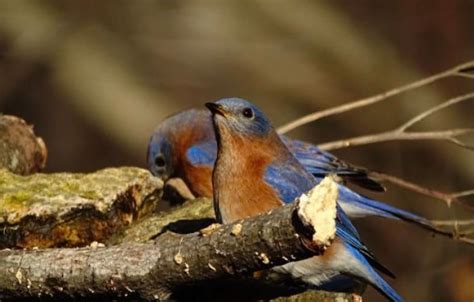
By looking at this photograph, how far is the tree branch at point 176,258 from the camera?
444 centimetres

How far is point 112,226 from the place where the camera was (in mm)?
5766

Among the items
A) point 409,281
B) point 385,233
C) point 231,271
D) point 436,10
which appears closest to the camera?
point 231,271

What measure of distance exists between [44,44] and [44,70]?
0.29 metres

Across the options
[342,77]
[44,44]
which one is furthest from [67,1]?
[342,77]

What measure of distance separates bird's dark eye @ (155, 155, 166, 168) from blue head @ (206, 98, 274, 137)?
2.08 meters

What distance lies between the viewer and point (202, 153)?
26.7ft

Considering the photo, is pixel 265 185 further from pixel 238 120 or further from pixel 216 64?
pixel 216 64

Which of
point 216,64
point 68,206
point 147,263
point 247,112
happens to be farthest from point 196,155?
point 216,64

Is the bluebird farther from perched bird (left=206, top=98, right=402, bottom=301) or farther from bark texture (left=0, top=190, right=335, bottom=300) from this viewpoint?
bark texture (left=0, top=190, right=335, bottom=300)

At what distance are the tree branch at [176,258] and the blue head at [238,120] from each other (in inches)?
50.7

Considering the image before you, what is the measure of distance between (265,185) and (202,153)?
220cm

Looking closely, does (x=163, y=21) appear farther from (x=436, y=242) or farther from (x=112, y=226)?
(x=112, y=226)

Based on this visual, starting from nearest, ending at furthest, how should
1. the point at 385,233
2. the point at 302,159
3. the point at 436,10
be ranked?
Result: the point at 302,159 < the point at 385,233 < the point at 436,10

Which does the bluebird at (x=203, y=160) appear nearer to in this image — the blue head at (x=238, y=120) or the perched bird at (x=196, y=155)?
the perched bird at (x=196, y=155)
